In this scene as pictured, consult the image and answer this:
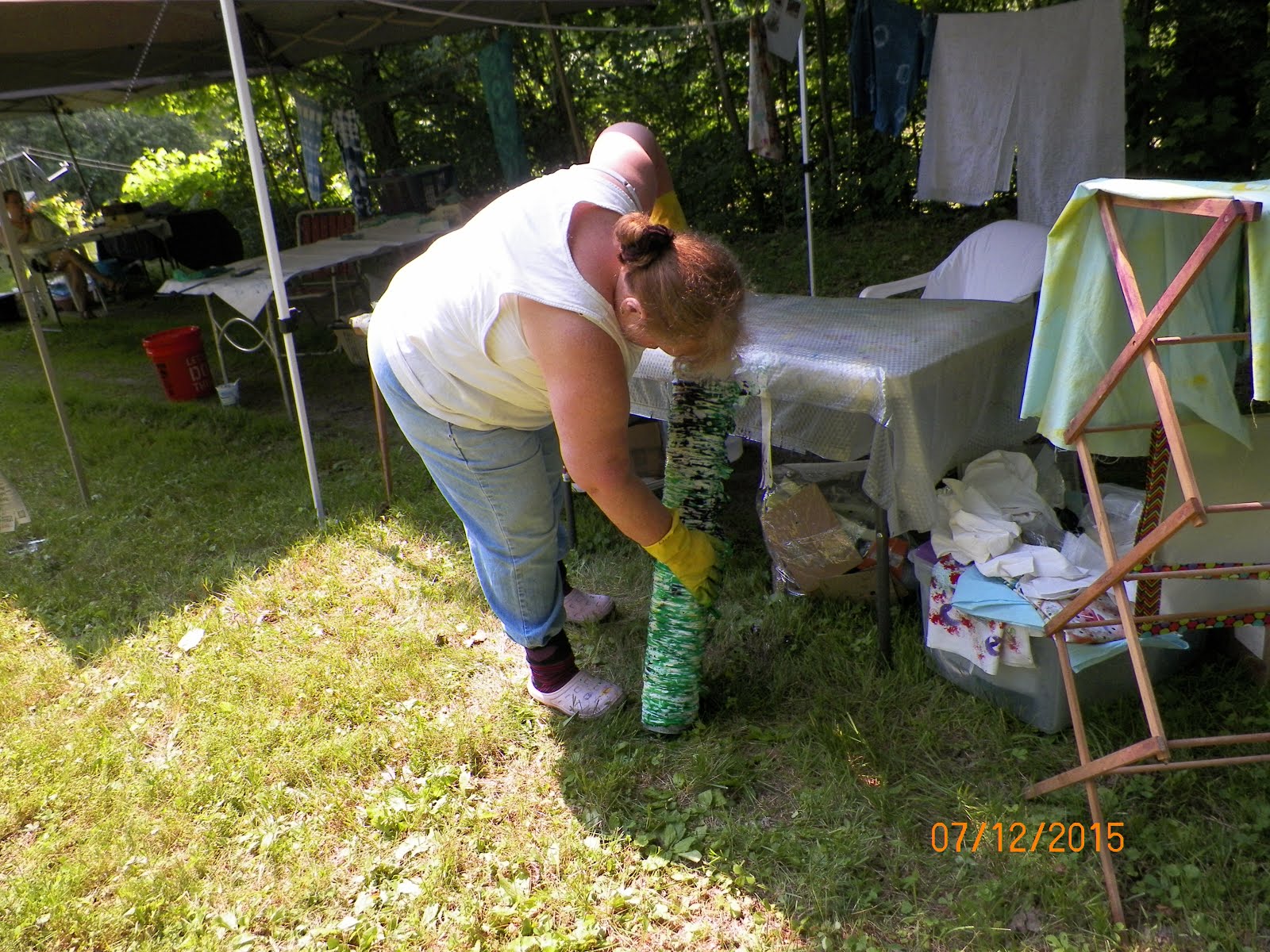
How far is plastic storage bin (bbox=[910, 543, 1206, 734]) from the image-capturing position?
2.03 meters

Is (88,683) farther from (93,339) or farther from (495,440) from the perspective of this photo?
Result: (93,339)

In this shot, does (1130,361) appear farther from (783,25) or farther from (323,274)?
(323,274)

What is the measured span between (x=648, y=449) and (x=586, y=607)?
2.59ft

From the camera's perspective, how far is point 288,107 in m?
10.3

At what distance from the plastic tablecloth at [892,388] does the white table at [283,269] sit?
9.42 feet

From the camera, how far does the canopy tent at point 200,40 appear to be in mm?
3749

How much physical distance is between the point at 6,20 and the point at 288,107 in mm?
6467

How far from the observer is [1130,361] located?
1524 millimetres

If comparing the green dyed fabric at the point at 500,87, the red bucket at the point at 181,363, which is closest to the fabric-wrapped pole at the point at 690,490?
the red bucket at the point at 181,363

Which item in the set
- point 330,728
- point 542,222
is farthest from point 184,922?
point 542,222

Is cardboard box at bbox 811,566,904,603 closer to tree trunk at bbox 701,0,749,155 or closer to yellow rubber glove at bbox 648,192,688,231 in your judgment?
yellow rubber glove at bbox 648,192,688,231

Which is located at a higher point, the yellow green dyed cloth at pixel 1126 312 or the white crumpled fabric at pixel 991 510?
the yellow green dyed cloth at pixel 1126 312
